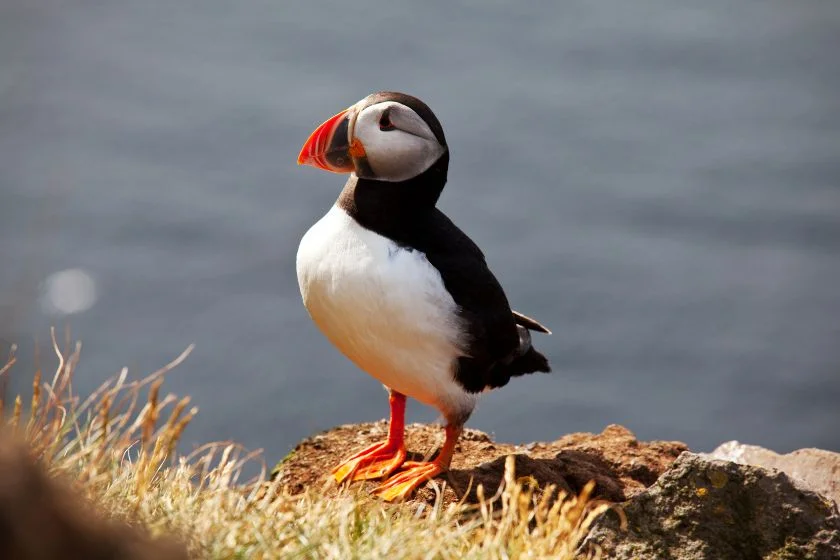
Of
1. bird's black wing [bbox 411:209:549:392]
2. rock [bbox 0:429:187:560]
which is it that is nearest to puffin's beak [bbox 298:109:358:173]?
bird's black wing [bbox 411:209:549:392]

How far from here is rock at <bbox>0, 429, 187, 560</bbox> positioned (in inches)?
65.7

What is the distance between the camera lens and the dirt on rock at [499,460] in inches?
180

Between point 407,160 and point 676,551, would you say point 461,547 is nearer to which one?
point 676,551

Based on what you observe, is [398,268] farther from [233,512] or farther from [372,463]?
[233,512]

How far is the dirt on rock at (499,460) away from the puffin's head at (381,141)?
45.3 inches

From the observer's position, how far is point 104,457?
3.43 m

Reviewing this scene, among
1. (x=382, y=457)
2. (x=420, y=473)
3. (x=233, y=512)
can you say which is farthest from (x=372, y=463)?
(x=233, y=512)

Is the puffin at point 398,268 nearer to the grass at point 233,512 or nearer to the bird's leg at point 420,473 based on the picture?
the bird's leg at point 420,473

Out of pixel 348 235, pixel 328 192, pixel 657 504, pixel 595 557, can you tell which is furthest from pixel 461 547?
pixel 328 192

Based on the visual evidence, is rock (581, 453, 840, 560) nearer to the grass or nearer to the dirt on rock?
the grass

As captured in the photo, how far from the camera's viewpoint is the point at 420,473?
14.9ft

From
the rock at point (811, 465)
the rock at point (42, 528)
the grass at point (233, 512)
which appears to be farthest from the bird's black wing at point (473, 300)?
the rock at point (42, 528)

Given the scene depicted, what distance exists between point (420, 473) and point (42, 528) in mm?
2910

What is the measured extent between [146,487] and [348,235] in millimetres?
1227
